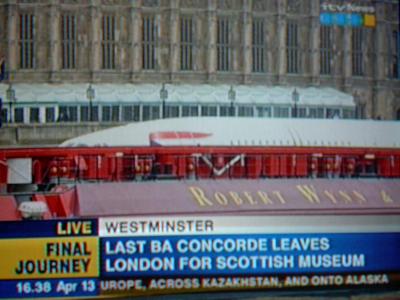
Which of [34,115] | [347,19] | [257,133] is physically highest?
[347,19]

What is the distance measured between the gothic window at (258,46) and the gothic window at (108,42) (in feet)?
5.02

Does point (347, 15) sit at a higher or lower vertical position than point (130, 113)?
higher

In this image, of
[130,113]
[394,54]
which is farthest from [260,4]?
[130,113]

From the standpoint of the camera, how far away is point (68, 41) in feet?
24.1

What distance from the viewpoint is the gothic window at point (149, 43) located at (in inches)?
296

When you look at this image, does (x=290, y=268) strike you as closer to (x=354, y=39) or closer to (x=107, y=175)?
(x=107, y=175)

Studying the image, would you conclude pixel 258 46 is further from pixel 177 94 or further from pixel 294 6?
pixel 177 94

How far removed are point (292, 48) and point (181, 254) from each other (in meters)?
2.67

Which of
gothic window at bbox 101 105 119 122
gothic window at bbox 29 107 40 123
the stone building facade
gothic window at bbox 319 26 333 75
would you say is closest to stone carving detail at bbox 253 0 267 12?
the stone building facade

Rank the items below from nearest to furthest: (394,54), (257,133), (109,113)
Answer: (109,113), (257,133), (394,54)

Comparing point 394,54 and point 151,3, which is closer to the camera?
point 151,3

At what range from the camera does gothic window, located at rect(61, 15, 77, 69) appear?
729 centimetres

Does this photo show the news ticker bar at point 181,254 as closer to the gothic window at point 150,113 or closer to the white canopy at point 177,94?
the gothic window at point 150,113

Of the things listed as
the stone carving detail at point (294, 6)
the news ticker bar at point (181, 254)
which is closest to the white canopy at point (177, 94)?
the stone carving detail at point (294, 6)
